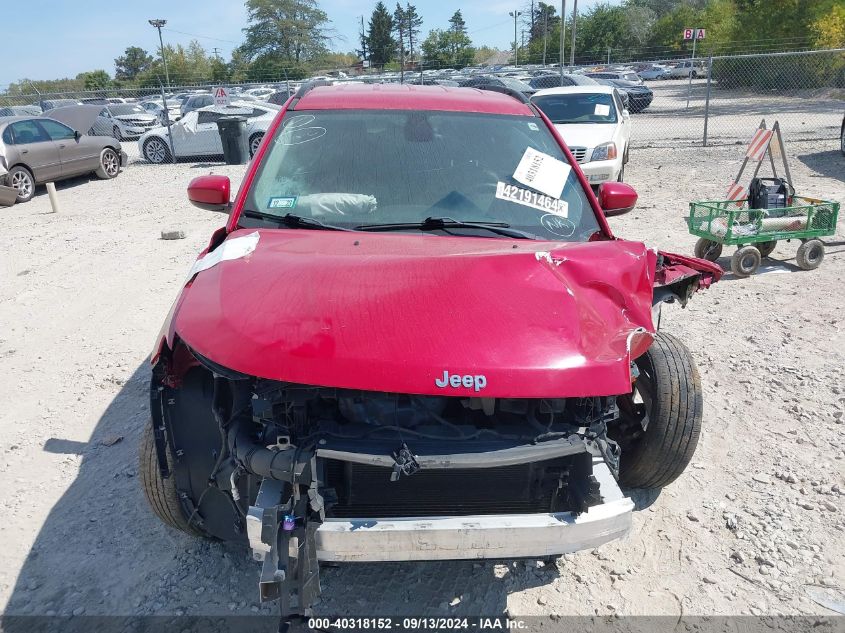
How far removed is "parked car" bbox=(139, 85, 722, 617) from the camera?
1977 mm

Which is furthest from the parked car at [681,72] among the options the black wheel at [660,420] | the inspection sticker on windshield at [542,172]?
the black wheel at [660,420]

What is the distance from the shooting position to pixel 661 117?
23297mm

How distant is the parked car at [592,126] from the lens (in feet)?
33.8

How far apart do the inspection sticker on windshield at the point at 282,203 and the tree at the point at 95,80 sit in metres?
59.0

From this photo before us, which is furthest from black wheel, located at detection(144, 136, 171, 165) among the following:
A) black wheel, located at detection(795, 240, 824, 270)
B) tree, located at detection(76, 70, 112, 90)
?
tree, located at detection(76, 70, 112, 90)

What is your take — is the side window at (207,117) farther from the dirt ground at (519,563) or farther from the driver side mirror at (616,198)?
the driver side mirror at (616,198)

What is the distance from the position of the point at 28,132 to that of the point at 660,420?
1357 cm

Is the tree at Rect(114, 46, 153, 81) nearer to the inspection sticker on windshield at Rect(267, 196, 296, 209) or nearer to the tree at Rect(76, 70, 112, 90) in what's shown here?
the tree at Rect(76, 70, 112, 90)

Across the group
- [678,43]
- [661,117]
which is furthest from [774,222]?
[678,43]

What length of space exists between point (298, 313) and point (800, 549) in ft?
8.13

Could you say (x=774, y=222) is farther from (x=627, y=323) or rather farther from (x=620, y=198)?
(x=627, y=323)

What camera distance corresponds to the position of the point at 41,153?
12594mm

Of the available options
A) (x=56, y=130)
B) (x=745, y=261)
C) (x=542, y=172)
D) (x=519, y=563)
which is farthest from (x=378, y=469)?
(x=56, y=130)

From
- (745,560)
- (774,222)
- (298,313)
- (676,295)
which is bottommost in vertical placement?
(745,560)
